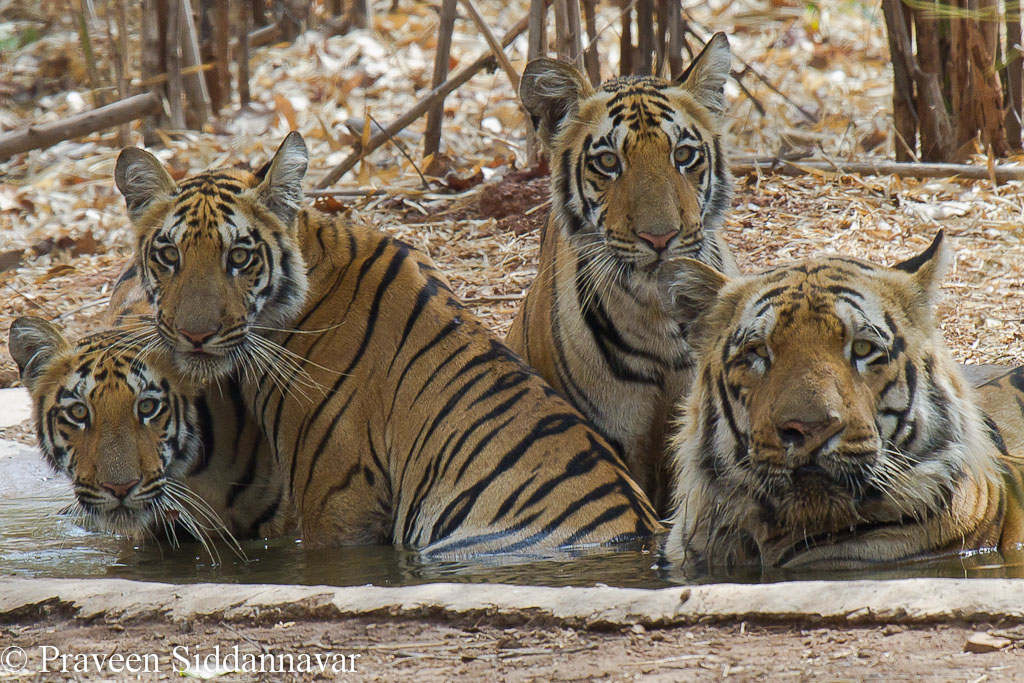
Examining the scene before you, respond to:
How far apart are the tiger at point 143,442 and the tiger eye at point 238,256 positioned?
385mm

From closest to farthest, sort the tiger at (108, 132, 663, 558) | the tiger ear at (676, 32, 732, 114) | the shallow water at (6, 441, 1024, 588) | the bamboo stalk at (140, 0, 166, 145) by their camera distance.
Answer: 1. the shallow water at (6, 441, 1024, 588)
2. the tiger at (108, 132, 663, 558)
3. the tiger ear at (676, 32, 732, 114)
4. the bamboo stalk at (140, 0, 166, 145)

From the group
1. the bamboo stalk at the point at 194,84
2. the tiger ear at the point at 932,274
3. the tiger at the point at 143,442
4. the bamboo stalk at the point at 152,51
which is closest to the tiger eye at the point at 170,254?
the tiger at the point at 143,442

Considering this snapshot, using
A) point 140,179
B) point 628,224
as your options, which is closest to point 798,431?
point 628,224

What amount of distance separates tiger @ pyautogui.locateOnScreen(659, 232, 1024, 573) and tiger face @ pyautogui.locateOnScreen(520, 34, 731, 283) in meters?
0.83

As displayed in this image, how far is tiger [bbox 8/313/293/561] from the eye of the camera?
412 cm

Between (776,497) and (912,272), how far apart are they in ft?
2.34

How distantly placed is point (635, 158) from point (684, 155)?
0.18 meters

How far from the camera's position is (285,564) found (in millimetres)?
4129

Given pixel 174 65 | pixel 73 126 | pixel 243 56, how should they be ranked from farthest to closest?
pixel 243 56 < pixel 174 65 < pixel 73 126

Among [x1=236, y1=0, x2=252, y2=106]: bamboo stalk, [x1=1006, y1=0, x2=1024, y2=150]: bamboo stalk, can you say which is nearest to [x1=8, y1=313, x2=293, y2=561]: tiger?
[x1=1006, y1=0, x2=1024, y2=150]: bamboo stalk

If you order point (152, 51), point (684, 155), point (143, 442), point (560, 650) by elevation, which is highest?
point (152, 51)

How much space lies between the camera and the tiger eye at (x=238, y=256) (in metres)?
4.26

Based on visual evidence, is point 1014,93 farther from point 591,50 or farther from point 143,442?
point 143,442

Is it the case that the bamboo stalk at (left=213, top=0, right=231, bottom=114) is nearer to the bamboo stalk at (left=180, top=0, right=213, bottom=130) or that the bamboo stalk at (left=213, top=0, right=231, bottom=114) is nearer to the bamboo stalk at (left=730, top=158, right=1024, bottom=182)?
the bamboo stalk at (left=180, top=0, right=213, bottom=130)
